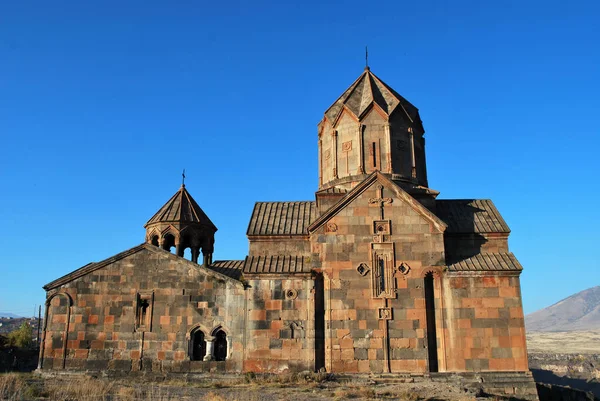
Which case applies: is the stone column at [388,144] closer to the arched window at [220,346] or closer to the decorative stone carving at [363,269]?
the decorative stone carving at [363,269]

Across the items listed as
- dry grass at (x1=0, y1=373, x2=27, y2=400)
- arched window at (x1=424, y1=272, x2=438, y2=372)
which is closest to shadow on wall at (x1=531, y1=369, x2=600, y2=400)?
arched window at (x1=424, y1=272, x2=438, y2=372)

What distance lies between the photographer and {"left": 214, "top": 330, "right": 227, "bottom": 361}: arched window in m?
12.0

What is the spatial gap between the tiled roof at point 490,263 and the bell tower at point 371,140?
2.54 m

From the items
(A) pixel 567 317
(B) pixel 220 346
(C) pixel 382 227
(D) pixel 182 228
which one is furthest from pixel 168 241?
(A) pixel 567 317

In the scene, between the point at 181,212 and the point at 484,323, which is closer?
the point at 484,323

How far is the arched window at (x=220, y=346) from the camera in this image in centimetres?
1198

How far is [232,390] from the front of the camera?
30.9ft

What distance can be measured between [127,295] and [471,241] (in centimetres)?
819

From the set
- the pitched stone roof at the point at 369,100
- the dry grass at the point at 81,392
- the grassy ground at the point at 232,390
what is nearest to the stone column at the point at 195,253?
the grassy ground at the point at 232,390

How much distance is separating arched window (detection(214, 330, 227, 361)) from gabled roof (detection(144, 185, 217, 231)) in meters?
3.99

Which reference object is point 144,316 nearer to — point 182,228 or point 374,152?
point 182,228

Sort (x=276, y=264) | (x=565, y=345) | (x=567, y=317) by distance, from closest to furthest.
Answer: (x=276, y=264) < (x=565, y=345) < (x=567, y=317)

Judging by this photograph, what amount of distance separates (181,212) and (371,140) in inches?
233

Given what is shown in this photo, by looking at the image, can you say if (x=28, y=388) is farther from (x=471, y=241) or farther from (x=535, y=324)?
(x=535, y=324)
